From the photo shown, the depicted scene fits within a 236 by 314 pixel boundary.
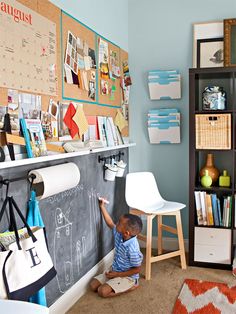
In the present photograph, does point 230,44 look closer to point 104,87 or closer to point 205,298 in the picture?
point 104,87

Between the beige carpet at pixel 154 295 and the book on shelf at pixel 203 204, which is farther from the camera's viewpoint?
the book on shelf at pixel 203 204

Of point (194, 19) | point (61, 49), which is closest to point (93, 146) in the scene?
point (61, 49)

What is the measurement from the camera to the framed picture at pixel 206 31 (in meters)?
3.22

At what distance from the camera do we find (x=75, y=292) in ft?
8.23

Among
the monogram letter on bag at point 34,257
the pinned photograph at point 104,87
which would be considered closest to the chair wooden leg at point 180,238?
the pinned photograph at point 104,87

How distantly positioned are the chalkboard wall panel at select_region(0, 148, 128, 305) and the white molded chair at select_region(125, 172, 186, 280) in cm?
19

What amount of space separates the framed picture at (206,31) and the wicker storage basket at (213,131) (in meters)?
0.59

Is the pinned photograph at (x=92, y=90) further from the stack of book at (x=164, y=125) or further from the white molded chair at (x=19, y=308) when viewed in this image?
the white molded chair at (x=19, y=308)

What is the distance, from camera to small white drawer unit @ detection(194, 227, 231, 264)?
119 inches

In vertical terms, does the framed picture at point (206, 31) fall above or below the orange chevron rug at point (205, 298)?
above

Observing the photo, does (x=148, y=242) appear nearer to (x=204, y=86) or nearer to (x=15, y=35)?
(x=204, y=86)

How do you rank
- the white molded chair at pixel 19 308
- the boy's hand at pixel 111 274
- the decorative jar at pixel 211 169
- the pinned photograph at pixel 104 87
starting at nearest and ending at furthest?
the white molded chair at pixel 19 308, the boy's hand at pixel 111 274, the pinned photograph at pixel 104 87, the decorative jar at pixel 211 169

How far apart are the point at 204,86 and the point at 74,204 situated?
5.39 ft

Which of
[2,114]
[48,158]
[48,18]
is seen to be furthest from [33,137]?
[48,18]
